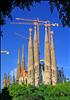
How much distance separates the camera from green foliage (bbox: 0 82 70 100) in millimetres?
18297

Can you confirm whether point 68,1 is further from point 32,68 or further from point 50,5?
point 32,68

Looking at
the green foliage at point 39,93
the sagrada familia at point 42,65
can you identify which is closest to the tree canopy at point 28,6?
the green foliage at point 39,93

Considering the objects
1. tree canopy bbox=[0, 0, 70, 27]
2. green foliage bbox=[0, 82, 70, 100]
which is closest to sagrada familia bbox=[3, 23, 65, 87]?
green foliage bbox=[0, 82, 70, 100]

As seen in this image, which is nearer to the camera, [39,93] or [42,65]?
[39,93]

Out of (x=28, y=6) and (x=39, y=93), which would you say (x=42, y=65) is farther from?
(x=28, y=6)

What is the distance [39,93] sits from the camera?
18672 millimetres

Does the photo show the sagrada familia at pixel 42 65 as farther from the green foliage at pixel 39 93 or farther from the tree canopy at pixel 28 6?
the tree canopy at pixel 28 6

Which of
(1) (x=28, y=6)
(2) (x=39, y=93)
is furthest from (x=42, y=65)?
(1) (x=28, y=6)

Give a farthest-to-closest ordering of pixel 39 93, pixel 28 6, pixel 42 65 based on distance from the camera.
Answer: pixel 42 65, pixel 39 93, pixel 28 6

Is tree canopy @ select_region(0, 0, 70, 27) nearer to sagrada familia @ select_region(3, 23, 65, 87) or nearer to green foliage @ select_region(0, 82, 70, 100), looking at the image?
green foliage @ select_region(0, 82, 70, 100)

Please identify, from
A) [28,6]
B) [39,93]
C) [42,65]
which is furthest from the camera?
[42,65]

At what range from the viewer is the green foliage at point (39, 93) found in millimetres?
18297

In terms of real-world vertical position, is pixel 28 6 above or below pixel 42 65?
below

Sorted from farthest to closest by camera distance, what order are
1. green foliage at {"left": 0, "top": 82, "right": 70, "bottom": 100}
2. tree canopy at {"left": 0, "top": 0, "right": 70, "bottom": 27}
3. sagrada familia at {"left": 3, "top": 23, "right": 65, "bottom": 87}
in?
sagrada familia at {"left": 3, "top": 23, "right": 65, "bottom": 87}
green foliage at {"left": 0, "top": 82, "right": 70, "bottom": 100}
tree canopy at {"left": 0, "top": 0, "right": 70, "bottom": 27}
